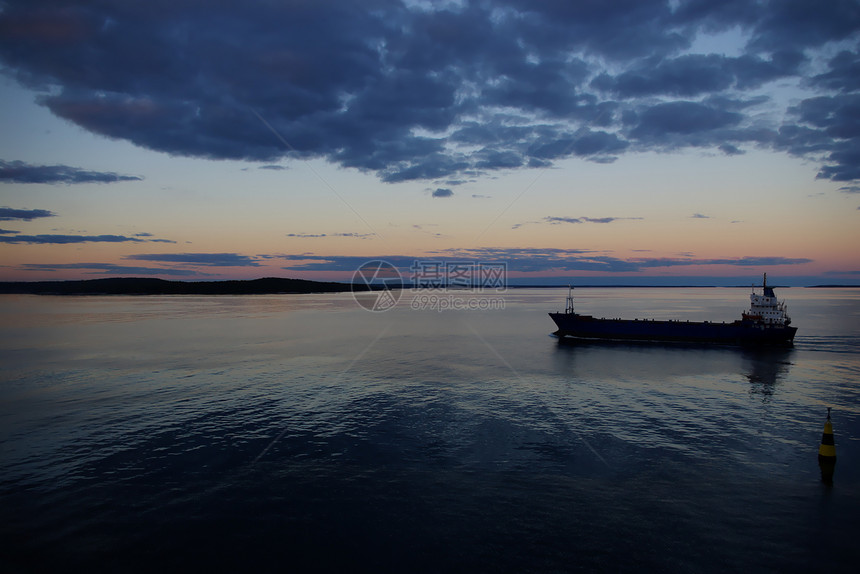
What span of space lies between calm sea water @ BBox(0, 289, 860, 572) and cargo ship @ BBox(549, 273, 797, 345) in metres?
22.7

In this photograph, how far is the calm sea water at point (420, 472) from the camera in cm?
1243

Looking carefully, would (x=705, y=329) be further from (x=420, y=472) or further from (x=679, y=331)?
(x=420, y=472)

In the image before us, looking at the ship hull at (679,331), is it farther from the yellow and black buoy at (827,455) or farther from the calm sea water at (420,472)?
the yellow and black buoy at (827,455)

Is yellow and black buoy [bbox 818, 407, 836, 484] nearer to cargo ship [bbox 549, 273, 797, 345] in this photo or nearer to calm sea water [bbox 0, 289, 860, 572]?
calm sea water [bbox 0, 289, 860, 572]

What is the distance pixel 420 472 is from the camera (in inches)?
690

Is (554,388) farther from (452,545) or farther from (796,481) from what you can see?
(452,545)

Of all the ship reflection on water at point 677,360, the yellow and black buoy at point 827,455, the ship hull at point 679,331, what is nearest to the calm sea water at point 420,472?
the yellow and black buoy at point 827,455

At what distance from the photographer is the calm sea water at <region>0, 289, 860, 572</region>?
12.4m

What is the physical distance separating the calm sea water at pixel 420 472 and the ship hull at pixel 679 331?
74.3 ft

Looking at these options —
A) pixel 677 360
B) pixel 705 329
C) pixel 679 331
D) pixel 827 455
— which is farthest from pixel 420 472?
pixel 705 329

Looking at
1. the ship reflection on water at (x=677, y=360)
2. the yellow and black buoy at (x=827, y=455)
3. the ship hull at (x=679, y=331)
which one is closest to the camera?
the yellow and black buoy at (x=827, y=455)

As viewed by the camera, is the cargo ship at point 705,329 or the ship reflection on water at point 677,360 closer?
the ship reflection on water at point 677,360

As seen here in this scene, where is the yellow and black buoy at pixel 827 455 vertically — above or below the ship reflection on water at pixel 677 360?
above

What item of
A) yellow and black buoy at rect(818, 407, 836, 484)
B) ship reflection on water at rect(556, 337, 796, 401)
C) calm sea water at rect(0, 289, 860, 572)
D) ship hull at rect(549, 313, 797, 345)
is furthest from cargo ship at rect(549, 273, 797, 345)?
yellow and black buoy at rect(818, 407, 836, 484)
